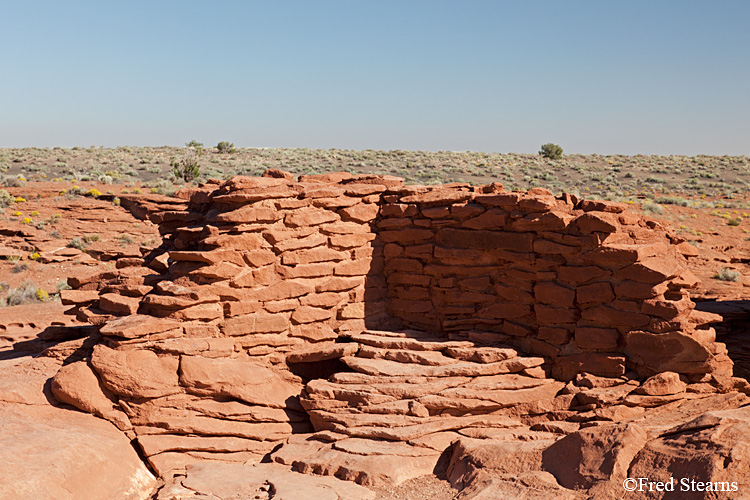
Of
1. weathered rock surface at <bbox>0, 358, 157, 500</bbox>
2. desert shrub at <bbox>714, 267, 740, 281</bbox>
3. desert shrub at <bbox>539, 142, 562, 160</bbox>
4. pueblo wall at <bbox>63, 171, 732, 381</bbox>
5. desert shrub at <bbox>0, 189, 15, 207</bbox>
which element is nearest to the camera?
weathered rock surface at <bbox>0, 358, 157, 500</bbox>

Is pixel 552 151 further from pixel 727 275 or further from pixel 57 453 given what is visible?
pixel 57 453

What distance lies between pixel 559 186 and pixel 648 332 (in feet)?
92.8

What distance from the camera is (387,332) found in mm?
7797

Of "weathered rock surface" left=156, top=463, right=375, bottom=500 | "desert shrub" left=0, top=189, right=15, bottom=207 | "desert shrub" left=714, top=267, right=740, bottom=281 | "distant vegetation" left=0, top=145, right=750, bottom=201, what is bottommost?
"weathered rock surface" left=156, top=463, right=375, bottom=500

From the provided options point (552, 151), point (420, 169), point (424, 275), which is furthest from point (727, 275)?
point (552, 151)

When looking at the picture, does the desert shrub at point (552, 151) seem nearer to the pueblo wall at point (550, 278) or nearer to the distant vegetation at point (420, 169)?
the distant vegetation at point (420, 169)

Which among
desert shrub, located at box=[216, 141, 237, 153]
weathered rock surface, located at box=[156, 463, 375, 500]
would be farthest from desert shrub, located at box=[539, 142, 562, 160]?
weathered rock surface, located at box=[156, 463, 375, 500]

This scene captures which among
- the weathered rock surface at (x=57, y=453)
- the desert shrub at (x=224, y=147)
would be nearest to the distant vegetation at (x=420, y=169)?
the desert shrub at (x=224, y=147)

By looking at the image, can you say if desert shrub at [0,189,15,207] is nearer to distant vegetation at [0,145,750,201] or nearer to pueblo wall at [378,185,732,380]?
distant vegetation at [0,145,750,201]

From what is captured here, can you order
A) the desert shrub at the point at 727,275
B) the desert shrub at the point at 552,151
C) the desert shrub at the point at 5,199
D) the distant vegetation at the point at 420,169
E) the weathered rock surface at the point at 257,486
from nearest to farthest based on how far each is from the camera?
1. the weathered rock surface at the point at 257,486
2. the desert shrub at the point at 727,275
3. the desert shrub at the point at 5,199
4. the distant vegetation at the point at 420,169
5. the desert shrub at the point at 552,151

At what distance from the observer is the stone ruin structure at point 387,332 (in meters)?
6.21

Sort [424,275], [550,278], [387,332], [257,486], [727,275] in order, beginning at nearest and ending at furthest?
[257,486] < [550,278] < [387,332] < [424,275] < [727,275]

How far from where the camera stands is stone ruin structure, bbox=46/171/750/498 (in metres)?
6.21

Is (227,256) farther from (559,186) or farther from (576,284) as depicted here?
(559,186)
